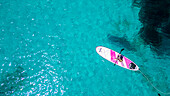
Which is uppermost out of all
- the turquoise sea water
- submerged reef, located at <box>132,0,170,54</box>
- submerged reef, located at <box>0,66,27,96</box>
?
submerged reef, located at <box>132,0,170,54</box>

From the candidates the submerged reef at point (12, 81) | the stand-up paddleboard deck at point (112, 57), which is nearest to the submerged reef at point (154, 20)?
the stand-up paddleboard deck at point (112, 57)

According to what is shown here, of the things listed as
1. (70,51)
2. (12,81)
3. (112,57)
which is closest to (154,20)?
(112,57)

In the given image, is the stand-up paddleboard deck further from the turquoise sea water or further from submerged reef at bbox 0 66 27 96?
submerged reef at bbox 0 66 27 96

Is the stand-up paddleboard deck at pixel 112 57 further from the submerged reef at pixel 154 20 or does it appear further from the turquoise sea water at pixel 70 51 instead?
→ the submerged reef at pixel 154 20

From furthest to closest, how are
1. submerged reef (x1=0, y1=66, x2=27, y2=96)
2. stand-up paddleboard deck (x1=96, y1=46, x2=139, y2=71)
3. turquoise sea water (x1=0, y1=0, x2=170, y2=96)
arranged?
1. stand-up paddleboard deck (x1=96, y1=46, x2=139, y2=71)
2. turquoise sea water (x1=0, y1=0, x2=170, y2=96)
3. submerged reef (x1=0, y1=66, x2=27, y2=96)

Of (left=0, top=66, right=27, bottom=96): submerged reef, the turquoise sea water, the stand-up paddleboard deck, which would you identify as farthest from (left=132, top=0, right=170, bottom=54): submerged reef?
(left=0, top=66, right=27, bottom=96): submerged reef

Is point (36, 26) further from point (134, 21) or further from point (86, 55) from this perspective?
point (134, 21)

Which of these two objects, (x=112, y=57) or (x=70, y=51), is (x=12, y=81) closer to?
(x=70, y=51)
